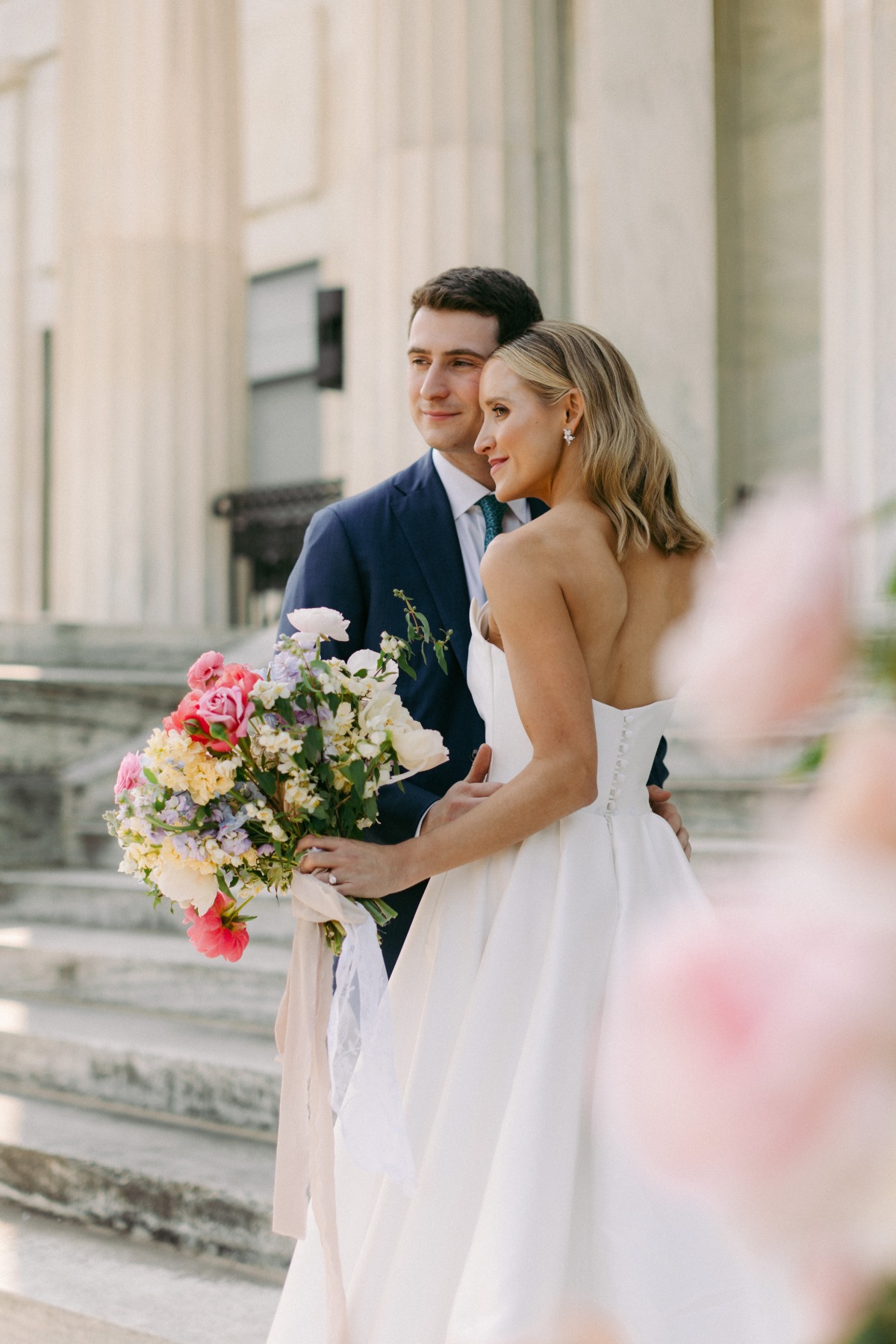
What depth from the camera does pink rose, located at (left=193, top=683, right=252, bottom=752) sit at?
223 centimetres

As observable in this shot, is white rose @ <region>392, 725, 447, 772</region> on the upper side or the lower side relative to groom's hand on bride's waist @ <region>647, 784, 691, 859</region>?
upper

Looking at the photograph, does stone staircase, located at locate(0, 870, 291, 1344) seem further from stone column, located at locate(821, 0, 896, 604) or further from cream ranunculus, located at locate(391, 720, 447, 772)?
stone column, located at locate(821, 0, 896, 604)

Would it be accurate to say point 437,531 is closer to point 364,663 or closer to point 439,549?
point 439,549

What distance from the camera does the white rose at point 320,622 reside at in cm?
241

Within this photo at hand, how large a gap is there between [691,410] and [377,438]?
1699 mm

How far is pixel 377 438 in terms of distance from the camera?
7.24 meters

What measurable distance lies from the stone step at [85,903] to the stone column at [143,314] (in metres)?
2.85

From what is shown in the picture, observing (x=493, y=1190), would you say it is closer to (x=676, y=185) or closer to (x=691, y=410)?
(x=691, y=410)

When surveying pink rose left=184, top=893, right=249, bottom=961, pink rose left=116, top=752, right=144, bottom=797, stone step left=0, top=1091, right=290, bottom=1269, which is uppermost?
Result: pink rose left=116, top=752, right=144, bottom=797

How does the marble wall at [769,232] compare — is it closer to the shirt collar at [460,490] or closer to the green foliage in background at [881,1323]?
the shirt collar at [460,490]

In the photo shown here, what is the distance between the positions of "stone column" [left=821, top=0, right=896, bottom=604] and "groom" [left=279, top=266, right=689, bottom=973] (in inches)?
120

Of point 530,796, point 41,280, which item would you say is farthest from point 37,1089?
point 41,280

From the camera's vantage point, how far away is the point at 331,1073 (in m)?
2.46

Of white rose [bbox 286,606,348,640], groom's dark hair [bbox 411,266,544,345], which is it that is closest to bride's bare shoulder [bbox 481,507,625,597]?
white rose [bbox 286,606,348,640]
